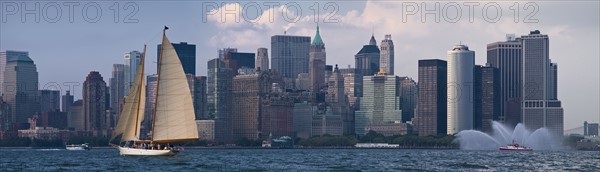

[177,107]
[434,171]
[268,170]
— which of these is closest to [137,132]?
[177,107]

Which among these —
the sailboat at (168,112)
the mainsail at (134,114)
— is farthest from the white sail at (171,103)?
the mainsail at (134,114)

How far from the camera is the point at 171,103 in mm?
132500

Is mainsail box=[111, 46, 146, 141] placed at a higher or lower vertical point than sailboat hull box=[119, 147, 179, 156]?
higher

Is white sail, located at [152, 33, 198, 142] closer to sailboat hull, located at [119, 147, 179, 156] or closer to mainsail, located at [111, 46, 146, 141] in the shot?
sailboat hull, located at [119, 147, 179, 156]

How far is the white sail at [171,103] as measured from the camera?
130625mm

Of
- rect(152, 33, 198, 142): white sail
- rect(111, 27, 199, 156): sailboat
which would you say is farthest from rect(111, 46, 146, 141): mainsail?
rect(152, 33, 198, 142): white sail

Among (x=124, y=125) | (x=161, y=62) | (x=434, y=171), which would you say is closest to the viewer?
(x=434, y=171)

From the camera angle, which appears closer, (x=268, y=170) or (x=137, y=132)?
(x=268, y=170)

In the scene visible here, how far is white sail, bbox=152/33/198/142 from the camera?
131m

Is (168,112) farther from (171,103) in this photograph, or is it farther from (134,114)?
(134,114)

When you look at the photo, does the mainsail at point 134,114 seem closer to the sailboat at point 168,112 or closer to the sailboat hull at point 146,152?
the sailboat at point 168,112

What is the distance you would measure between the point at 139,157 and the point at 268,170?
27.2 m

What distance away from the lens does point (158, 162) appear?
403 ft

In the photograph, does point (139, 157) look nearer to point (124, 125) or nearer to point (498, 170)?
point (124, 125)
